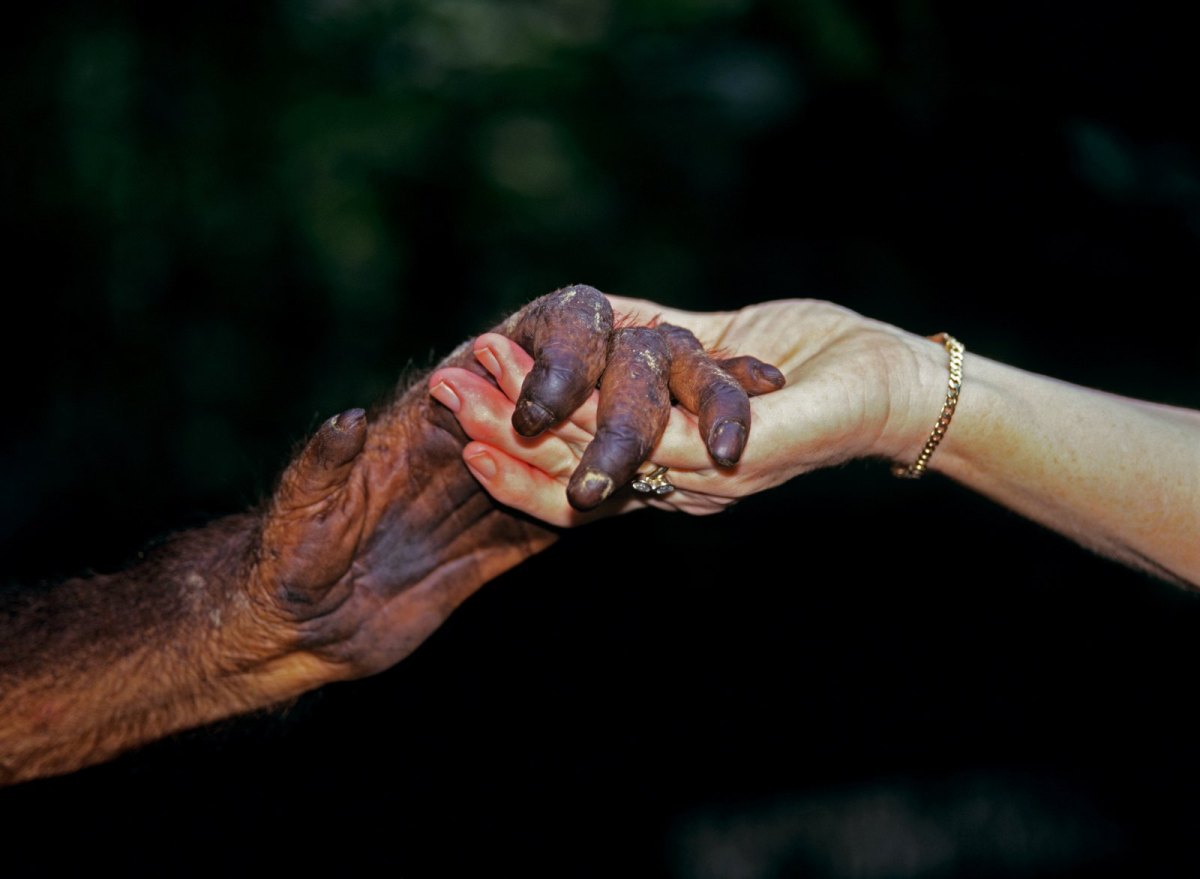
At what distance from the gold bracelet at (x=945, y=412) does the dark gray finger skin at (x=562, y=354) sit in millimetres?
608

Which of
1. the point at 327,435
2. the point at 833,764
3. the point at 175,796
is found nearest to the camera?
the point at 327,435

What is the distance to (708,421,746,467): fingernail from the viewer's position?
1.33 m

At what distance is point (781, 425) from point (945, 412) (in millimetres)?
362

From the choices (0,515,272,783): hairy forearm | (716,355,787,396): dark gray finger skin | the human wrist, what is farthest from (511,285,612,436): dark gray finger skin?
→ (0,515,272,783): hairy forearm

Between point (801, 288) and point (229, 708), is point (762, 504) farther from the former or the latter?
point (229, 708)

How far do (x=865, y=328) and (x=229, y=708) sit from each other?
4.28 feet

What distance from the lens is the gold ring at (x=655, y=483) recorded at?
1558 millimetres

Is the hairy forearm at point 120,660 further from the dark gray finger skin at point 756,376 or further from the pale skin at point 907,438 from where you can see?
the dark gray finger skin at point 756,376

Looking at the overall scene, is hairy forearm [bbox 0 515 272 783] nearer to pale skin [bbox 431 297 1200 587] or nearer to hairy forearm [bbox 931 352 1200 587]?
pale skin [bbox 431 297 1200 587]

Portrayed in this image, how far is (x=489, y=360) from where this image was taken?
5.15 ft

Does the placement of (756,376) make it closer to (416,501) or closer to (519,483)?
(519,483)

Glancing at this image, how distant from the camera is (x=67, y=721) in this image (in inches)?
71.2

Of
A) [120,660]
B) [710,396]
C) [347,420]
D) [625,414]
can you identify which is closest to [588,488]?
[625,414]

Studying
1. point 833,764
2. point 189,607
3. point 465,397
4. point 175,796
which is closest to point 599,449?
point 465,397
